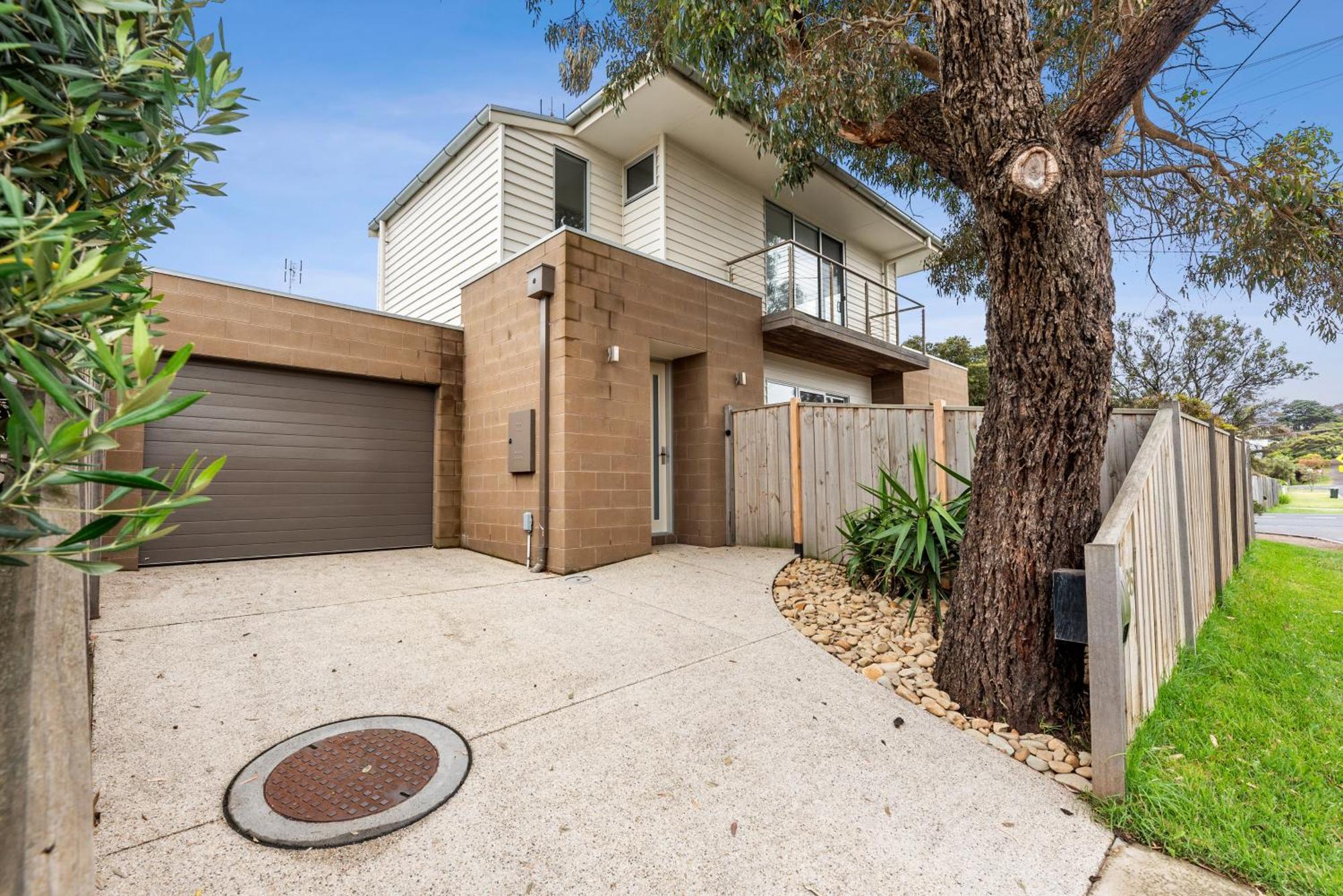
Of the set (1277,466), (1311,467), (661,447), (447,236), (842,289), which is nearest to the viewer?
(661,447)

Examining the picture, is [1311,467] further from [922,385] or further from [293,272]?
[293,272]

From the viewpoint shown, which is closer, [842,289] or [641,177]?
[641,177]

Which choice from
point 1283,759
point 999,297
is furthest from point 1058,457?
point 1283,759

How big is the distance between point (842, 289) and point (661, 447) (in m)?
5.39

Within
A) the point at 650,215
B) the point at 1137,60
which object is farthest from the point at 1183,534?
the point at 650,215

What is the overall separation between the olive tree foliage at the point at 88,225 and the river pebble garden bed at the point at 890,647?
10.8 ft

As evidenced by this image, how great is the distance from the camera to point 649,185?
9.06m

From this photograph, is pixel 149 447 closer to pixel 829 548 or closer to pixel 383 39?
pixel 383 39

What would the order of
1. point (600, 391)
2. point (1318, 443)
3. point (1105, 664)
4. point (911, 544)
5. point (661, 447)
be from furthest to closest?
point (1318, 443) < point (661, 447) < point (600, 391) < point (911, 544) < point (1105, 664)

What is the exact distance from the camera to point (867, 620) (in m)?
4.27

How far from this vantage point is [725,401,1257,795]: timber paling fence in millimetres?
2412

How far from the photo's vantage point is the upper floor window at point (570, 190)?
28.7ft

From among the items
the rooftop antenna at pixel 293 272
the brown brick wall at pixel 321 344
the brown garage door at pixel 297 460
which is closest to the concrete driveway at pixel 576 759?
the brown garage door at pixel 297 460

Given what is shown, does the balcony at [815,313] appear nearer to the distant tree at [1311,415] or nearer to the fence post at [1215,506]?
the fence post at [1215,506]
